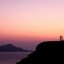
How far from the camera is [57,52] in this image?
3456 cm

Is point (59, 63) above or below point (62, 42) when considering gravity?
below

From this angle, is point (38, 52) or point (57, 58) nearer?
point (57, 58)

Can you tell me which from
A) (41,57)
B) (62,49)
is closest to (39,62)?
(41,57)

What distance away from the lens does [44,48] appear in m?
36.3

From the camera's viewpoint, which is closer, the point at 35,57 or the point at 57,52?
the point at 57,52

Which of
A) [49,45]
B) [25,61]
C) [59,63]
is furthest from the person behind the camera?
[25,61]

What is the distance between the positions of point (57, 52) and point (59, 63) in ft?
4.72

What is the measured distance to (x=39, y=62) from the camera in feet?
115

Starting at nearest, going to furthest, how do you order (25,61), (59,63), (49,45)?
1. (59,63)
2. (49,45)
3. (25,61)

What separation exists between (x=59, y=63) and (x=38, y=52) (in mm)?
4602

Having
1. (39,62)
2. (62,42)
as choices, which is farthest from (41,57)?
(62,42)

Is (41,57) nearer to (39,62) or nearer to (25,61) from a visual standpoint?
(39,62)

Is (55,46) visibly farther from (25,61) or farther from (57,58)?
(25,61)

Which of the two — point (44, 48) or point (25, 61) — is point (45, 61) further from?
point (25, 61)
